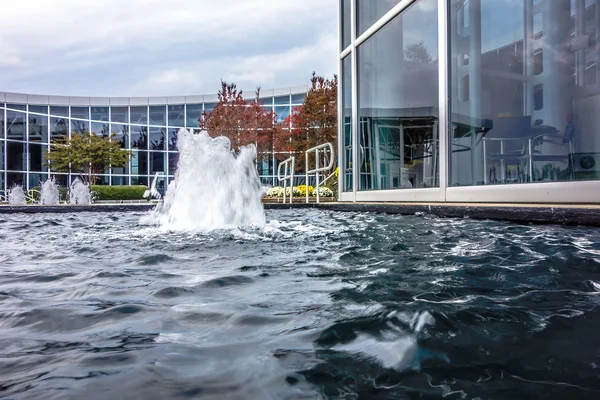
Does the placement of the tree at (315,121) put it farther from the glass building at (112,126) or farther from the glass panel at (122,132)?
the glass panel at (122,132)

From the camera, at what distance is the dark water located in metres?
1.05

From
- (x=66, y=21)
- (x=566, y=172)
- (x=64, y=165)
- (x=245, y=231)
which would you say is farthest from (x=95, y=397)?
(x=66, y=21)

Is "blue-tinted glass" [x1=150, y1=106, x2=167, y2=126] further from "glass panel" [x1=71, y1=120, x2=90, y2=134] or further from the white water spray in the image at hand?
the white water spray

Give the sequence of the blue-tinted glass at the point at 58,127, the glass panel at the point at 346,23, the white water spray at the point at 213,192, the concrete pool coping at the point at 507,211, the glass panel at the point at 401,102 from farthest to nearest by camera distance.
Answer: the blue-tinted glass at the point at 58,127 < the glass panel at the point at 346,23 < the glass panel at the point at 401,102 < the white water spray at the point at 213,192 < the concrete pool coping at the point at 507,211

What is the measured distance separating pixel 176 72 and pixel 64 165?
48.8 feet

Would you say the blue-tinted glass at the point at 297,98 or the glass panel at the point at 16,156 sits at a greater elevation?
the blue-tinted glass at the point at 297,98

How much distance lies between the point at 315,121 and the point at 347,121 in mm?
7450

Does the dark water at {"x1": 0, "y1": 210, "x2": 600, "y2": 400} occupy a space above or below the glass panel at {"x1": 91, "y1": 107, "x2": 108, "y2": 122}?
below

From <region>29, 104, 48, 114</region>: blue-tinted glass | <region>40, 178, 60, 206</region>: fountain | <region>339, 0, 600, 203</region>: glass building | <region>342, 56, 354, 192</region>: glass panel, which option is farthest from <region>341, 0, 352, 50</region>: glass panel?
<region>29, 104, 48, 114</region>: blue-tinted glass

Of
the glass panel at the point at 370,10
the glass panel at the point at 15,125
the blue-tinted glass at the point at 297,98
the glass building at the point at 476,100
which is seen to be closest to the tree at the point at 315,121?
the glass panel at the point at 370,10

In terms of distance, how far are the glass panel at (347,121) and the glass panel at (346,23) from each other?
30 centimetres

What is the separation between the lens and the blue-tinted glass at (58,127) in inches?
922

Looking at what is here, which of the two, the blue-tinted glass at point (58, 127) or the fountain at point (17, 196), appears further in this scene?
the blue-tinted glass at point (58, 127)

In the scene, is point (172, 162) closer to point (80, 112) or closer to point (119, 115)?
point (119, 115)
